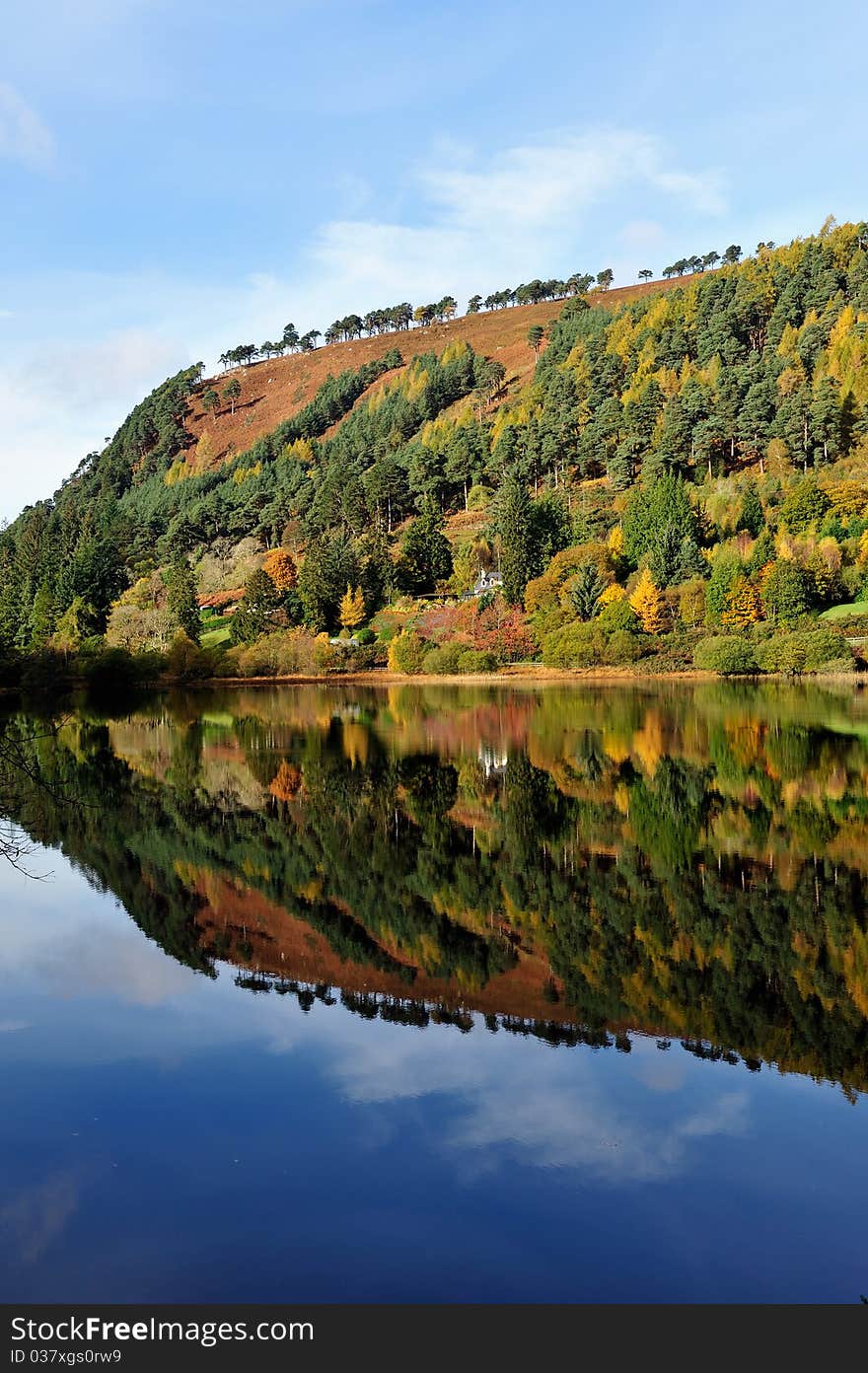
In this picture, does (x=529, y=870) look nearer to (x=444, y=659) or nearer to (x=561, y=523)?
(x=444, y=659)

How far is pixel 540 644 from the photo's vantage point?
66312mm

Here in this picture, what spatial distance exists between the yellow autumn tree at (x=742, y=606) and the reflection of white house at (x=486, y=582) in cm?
2079

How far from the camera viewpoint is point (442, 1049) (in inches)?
354

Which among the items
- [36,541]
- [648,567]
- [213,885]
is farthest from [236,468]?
[213,885]

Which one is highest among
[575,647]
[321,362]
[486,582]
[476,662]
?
[321,362]

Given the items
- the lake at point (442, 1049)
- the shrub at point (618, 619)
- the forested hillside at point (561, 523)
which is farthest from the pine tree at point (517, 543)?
the lake at point (442, 1049)

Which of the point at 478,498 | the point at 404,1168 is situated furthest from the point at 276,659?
the point at 404,1168

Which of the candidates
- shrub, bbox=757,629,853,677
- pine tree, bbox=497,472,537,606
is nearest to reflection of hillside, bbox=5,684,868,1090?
shrub, bbox=757,629,853,677

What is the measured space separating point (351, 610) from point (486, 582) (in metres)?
11.9

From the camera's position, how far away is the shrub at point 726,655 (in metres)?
54.9

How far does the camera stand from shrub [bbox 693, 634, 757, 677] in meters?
54.9

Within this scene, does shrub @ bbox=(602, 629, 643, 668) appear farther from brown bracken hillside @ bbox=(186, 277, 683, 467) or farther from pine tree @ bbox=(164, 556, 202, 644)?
brown bracken hillside @ bbox=(186, 277, 683, 467)

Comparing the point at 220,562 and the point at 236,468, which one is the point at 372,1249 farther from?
the point at 236,468

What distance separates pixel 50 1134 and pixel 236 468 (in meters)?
149
